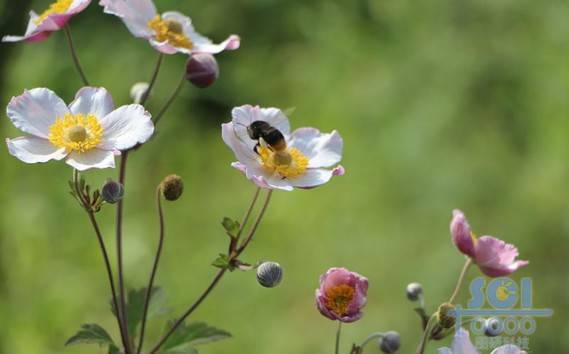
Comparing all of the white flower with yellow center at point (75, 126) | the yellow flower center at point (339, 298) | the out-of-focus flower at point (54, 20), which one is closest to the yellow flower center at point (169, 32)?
the out-of-focus flower at point (54, 20)

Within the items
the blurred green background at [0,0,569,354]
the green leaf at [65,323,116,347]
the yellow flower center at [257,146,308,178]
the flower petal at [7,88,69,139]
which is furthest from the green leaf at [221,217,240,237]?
the blurred green background at [0,0,569,354]

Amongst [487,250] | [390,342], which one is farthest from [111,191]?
[487,250]

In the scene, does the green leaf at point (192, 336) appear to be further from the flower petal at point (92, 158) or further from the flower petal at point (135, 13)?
the flower petal at point (135, 13)

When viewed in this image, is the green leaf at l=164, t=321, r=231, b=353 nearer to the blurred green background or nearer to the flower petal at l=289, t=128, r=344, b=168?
the flower petal at l=289, t=128, r=344, b=168

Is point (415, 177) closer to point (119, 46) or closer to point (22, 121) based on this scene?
point (119, 46)

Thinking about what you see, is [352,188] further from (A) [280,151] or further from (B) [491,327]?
(B) [491,327]

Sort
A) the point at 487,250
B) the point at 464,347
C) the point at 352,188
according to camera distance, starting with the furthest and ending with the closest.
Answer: the point at 352,188
the point at 487,250
the point at 464,347
